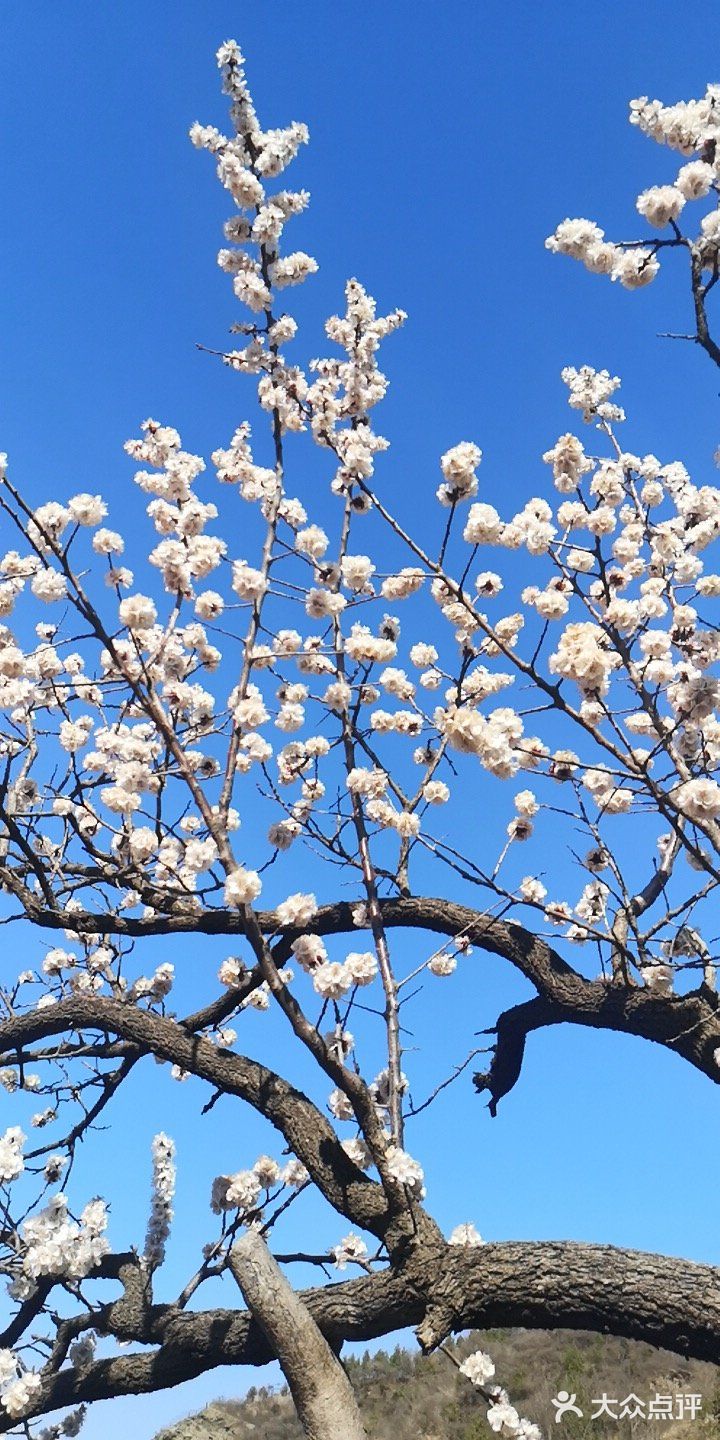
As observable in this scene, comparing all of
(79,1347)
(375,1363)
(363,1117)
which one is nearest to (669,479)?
(363,1117)

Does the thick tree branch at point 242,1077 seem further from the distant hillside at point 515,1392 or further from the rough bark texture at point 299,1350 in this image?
the distant hillside at point 515,1392

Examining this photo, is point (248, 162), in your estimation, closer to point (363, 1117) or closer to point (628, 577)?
point (628, 577)

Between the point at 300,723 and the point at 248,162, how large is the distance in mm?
2921

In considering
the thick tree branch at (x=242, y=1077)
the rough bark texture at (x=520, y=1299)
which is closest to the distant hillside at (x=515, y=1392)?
the rough bark texture at (x=520, y=1299)

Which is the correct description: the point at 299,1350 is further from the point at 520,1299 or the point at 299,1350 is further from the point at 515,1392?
the point at 515,1392

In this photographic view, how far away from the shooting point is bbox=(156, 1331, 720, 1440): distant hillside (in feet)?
32.8

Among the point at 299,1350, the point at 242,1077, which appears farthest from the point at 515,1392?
the point at 299,1350

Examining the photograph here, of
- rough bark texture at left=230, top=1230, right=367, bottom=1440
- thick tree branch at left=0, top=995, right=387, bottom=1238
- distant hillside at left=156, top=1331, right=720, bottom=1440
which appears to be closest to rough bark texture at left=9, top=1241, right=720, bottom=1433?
thick tree branch at left=0, top=995, right=387, bottom=1238

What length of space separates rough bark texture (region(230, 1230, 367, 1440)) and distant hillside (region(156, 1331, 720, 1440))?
23.2ft

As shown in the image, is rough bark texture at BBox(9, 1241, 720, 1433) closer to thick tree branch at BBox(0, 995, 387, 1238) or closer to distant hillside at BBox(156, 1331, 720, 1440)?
thick tree branch at BBox(0, 995, 387, 1238)

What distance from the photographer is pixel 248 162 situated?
4.81 meters

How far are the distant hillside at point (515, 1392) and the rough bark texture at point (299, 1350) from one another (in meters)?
7.07

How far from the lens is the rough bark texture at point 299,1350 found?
3.43m

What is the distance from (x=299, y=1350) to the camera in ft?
11.6
